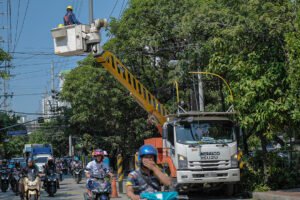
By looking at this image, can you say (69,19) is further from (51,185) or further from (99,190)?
(51,185)

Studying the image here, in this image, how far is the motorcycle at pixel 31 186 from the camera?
14237mm

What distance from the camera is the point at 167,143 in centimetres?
1664

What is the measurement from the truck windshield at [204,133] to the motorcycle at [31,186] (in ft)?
14.5

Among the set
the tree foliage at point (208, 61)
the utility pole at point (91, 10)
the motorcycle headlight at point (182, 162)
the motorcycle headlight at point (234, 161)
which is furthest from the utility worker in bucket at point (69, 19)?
the motorcycle headlight at point (234, 161)

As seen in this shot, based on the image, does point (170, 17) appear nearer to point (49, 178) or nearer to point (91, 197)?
point (49, 178)

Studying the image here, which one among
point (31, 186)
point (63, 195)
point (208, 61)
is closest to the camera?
point (31, 186)

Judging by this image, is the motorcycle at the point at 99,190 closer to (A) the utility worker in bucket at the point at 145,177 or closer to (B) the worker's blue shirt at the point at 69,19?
(A) the utility worker in bucket at the point at 145,177

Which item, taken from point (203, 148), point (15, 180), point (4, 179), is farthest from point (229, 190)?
point (4, 179)

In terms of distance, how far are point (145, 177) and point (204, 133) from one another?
9317 mm

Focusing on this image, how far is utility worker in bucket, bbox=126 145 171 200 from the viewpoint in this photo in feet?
21.9

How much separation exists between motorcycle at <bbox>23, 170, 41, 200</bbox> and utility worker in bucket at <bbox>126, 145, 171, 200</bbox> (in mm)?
8127

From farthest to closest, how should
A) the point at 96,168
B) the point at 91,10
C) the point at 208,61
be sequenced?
1. the point at 208,61
2. the point at 91,10
3. the point at 96,168

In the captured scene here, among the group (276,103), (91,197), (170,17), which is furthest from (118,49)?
(91,197)

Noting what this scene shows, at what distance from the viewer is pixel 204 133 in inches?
628
